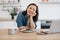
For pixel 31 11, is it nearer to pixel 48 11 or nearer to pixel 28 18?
pixel 28 18

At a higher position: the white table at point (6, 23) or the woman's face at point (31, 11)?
the woman's face at point (31, 11)

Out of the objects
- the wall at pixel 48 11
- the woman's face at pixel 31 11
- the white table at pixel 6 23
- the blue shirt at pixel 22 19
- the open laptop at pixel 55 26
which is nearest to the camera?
the open laptop at pixel 55 26

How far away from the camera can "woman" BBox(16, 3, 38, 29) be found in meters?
2.78

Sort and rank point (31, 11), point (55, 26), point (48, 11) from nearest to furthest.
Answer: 1. point (55, 26)
2. point (31, 11)
3. point (48, 11)

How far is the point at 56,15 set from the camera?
4.39 meters

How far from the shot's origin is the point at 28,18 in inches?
117

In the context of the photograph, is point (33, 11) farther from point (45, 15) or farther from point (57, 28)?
point (45, 15)

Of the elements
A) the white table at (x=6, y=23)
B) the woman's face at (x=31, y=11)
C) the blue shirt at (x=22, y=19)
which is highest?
the woman's face at (x=31, y=11)

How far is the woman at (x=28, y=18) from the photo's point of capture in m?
2.78

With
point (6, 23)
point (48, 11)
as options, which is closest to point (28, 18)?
point (6, 23)

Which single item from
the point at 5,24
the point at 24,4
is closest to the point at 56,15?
the point at 24,4

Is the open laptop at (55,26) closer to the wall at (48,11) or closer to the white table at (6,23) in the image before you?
the white table at (6,23)

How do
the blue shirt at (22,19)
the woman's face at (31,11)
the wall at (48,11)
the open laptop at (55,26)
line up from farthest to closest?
1. the wall at (48,11)
2. the blue shirt at (22,19)
3. the woman's face at (31,11)
4. the open laptop at (55,26)

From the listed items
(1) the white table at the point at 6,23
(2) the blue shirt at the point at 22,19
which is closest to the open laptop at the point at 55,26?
(2) the blue shirt at the point at 22,19
